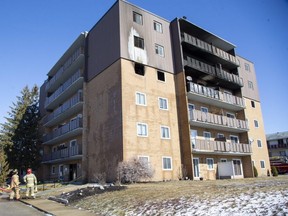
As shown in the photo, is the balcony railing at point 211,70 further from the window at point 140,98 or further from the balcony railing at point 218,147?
the balcony railing at point 218,147

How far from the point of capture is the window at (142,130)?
2536 cm

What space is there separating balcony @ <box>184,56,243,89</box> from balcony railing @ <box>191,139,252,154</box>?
8304mm

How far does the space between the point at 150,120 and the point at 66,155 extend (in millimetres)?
13364

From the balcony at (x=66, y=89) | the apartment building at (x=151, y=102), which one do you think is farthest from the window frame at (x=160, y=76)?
the balcony at (x=66, y=89)

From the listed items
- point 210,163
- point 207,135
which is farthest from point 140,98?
point 210,163

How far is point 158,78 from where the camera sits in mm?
29031

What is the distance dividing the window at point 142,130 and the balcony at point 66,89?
10.9 m

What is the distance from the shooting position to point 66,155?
33719 millimetres

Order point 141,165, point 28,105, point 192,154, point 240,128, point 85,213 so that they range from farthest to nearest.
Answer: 1. point 28,105
2. point 240,128
3. point 192,154
4. point 141,165
5. point 85,213

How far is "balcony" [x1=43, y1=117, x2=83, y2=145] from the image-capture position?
3145cm

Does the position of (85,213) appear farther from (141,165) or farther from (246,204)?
(141,165)

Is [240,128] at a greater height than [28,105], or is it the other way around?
[28,105]

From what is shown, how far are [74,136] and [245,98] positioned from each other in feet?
83.0

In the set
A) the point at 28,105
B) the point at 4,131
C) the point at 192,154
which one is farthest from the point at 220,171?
the point at 4,131
